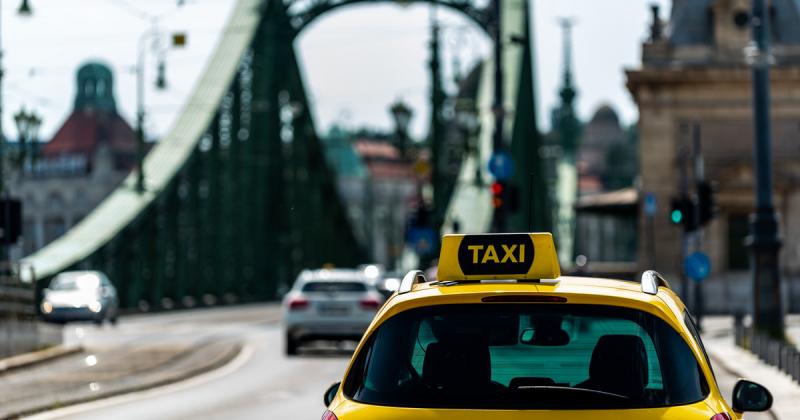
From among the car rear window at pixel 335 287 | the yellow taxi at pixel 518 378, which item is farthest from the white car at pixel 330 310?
the yellow taxi at pixel 518 378

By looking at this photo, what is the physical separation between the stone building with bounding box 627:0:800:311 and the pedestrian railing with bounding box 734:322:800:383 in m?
22.9

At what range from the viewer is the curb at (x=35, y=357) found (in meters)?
25.9

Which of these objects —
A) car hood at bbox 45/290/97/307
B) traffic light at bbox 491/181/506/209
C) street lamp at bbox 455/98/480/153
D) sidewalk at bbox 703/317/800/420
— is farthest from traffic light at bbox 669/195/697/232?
street lamp at bbox 455/98/480/153

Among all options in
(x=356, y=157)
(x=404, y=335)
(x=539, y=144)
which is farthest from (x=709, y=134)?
(x=356, y=157)

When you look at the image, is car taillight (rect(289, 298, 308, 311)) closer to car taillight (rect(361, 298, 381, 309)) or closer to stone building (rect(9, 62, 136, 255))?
car taillight (rect(361, 298, 381, 309))

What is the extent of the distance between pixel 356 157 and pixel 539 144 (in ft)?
401

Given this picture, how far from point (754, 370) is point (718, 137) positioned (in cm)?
3153

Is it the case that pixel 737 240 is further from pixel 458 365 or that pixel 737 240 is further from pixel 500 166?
pixel 458 365

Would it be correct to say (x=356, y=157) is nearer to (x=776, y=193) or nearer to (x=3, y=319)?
(x=776, y=193)

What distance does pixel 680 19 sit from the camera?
2245 inches

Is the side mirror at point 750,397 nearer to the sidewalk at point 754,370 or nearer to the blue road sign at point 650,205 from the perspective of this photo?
the sidewalk at point 754,370

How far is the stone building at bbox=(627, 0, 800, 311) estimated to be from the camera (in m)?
54.0

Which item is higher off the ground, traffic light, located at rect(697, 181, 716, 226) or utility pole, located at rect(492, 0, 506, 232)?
utility pole, located at rect(492, 0, 506, 232)

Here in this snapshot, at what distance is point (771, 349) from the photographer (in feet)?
81.7
